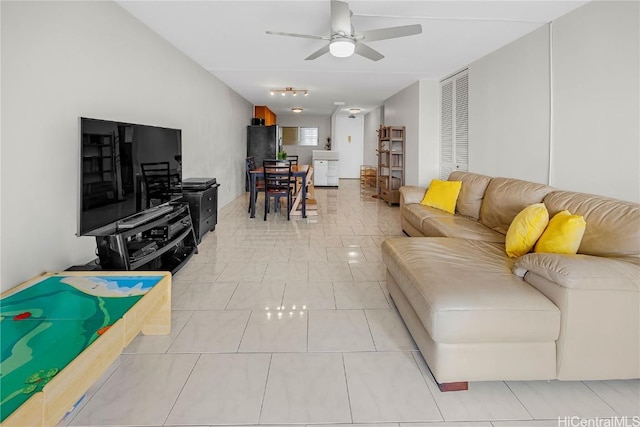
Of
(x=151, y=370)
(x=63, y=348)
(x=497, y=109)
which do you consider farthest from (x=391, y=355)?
(x=497, y=109)

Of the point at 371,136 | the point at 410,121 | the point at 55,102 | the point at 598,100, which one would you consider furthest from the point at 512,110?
the point at 371,136

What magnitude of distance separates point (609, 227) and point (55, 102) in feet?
11.8

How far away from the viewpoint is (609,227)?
213 centimetres

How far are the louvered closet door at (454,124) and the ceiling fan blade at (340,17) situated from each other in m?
2.98

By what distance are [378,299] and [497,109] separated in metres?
3.06

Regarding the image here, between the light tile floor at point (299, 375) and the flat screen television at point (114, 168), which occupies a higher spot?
the flat screen television at point (114, 168)

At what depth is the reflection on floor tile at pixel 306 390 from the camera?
5.25 ft

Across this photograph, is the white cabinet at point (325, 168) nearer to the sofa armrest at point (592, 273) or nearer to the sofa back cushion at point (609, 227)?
the sofa back cushion at point (609, 227)

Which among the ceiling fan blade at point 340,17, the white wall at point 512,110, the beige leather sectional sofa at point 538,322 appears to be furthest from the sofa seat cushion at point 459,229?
the ceiling fan blade at point 340,17

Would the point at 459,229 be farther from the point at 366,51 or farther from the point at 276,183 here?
the point at 276,183

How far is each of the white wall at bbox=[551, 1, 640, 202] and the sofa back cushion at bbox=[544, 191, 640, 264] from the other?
0.58 metres

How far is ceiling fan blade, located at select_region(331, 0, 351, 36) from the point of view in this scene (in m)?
2.85
